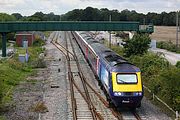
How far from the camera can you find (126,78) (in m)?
22.0

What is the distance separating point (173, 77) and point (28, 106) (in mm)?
8935

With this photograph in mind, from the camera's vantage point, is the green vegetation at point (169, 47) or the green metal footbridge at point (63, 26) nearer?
the green metal footbridge at point (63, 26)

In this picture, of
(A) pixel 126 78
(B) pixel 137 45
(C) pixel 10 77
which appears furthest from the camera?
(B) pixel 137 45

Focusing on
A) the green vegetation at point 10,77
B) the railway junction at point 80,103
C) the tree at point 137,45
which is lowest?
the railway junction at point 80,103

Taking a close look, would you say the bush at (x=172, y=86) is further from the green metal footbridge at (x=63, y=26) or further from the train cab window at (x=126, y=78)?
the green metal footbridge at (x=63, y=26)

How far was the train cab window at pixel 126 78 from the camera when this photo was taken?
21797 millimetres

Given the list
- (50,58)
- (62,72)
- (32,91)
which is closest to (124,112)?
(32,91)

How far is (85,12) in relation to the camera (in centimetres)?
17600

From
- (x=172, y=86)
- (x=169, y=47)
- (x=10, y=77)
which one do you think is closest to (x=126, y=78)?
(x=172, y=86)

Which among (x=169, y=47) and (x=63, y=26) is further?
(x=169, y=47)

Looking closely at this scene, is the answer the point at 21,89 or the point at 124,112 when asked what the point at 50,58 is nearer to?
the point at 21,89

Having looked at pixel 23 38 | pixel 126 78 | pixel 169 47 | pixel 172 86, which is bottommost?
pixel 172 86

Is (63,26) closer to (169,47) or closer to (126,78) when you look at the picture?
(169,47)

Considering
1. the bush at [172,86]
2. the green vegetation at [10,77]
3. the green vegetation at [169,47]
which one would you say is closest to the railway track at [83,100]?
the bush at [172,86]
